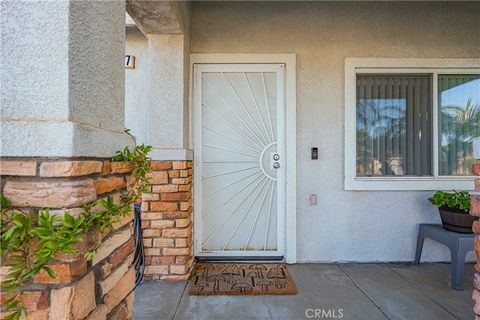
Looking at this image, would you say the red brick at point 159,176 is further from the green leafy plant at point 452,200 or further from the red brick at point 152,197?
the green leafy plant at point 452,200

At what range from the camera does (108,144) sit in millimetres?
1109

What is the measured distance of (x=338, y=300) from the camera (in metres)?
2.23

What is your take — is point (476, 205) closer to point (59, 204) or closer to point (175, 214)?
point (59, 204)

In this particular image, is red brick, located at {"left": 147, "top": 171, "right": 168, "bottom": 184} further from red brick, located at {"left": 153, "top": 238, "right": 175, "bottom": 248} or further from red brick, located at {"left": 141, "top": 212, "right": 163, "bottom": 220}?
red brick, located at {"left": 153, "top": 238, "right": 175, "bottom": 248}

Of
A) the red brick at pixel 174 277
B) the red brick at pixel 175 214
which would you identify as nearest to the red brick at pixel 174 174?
the red brick at pixel 175 214

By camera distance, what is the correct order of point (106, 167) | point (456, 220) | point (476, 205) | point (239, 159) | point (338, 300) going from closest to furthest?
point (106, 167) → point (476, 205) → point (338, 300) → point (456, 220) → point (239, 159)

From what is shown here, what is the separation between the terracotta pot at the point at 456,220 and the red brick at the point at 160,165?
2.68 meters

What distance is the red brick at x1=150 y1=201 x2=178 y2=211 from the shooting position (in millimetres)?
2576

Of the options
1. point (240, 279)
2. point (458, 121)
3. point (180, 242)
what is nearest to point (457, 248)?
point (458, 121)

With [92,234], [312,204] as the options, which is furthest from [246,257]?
[92,234]

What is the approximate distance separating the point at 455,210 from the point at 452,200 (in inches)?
4.2

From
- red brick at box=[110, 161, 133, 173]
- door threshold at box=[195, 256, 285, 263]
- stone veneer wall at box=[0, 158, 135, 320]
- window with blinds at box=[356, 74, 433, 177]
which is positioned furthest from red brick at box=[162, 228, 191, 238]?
window with blinds at box=[356, 74, 433, 177]

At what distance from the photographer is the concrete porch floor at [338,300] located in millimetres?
2047

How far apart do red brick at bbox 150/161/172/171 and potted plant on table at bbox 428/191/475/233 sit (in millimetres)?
2644
